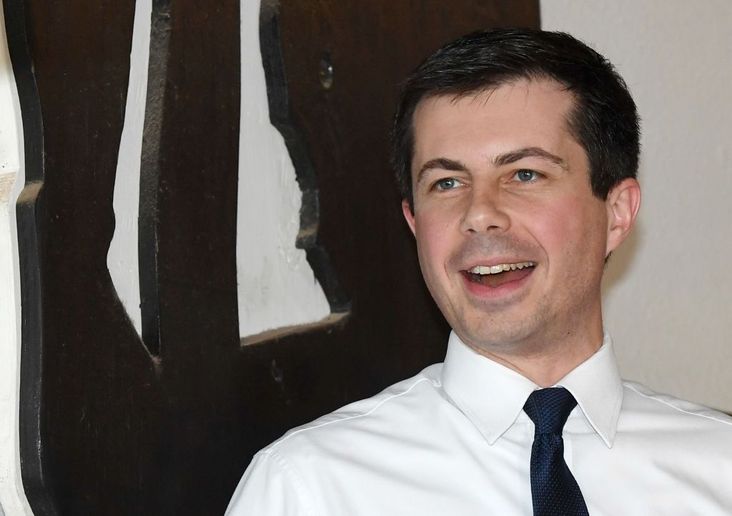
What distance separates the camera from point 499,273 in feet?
4.01

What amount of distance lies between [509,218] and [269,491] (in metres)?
0.39

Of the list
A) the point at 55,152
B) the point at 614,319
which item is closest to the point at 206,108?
the point at 55,152

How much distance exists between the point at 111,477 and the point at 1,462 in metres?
0.12

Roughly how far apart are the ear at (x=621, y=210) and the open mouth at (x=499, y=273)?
0.53 ft

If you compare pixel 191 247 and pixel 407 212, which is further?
pixel 407 212

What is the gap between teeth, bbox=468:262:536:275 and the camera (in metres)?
1.21

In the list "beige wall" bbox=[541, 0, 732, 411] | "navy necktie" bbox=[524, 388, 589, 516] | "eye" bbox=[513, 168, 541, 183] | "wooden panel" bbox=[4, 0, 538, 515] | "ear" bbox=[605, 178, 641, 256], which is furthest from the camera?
"beige wall" bbox=[541, 0, 732, 411]

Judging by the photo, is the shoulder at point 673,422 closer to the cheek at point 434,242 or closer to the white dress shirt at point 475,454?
the white dress shirt at point 475,454

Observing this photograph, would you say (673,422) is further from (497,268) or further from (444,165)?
(444,165)

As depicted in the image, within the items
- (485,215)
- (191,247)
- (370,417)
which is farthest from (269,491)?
(485,215)

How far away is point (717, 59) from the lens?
1.96 metres

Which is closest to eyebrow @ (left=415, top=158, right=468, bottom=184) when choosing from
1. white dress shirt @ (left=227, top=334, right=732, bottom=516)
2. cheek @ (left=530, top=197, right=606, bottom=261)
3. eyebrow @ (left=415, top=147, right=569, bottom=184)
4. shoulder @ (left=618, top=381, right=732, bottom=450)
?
eyebrow @ (left=415, top=147, right=569, bottom=184)

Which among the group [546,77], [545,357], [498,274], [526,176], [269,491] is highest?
[546,77]

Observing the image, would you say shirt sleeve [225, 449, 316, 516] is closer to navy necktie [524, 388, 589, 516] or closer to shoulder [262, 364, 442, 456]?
shoulder [262, 364, 442, 456]
